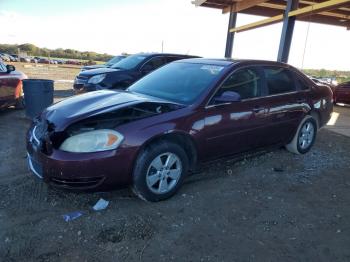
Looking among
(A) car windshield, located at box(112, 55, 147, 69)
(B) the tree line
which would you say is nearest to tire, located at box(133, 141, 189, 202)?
(A) car windshield, located at box(112, 55, 147, 69)

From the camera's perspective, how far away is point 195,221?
350 centimetres

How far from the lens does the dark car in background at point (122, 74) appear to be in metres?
8.62

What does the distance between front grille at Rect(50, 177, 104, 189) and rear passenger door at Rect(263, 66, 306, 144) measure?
8.89 ft

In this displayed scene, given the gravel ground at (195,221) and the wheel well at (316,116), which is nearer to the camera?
the gravel ground at (195,221)

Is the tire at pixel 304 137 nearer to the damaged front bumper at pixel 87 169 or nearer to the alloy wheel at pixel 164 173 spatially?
the alloy wheel at pixel 164 173

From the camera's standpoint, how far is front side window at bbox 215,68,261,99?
442cm

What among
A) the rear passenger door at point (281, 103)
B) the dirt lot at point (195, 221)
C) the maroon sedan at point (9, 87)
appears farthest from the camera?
the maroon sedan at point (9, 87)

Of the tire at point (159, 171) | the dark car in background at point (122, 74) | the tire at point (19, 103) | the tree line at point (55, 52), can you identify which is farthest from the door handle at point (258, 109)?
the tree line at point (55, 52)

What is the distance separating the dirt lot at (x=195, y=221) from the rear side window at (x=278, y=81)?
1244 mm

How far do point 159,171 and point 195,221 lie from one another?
2.20 feet

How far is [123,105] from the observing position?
3775mm

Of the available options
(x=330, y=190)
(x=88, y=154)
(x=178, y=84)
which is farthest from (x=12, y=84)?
(x=330, y=190)

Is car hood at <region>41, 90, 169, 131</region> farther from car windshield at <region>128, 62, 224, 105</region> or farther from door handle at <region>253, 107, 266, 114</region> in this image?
door handle at <region>253, 107, 266, 114</region>

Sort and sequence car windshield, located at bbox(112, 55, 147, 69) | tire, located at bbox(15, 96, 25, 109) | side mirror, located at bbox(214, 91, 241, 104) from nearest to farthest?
side mirror, located at bbox(214, 91, 241, 104) < tire, located at bbox(15, 96, 25, 109) < car windshield, located at bbox(112, 55, 147, 69)
